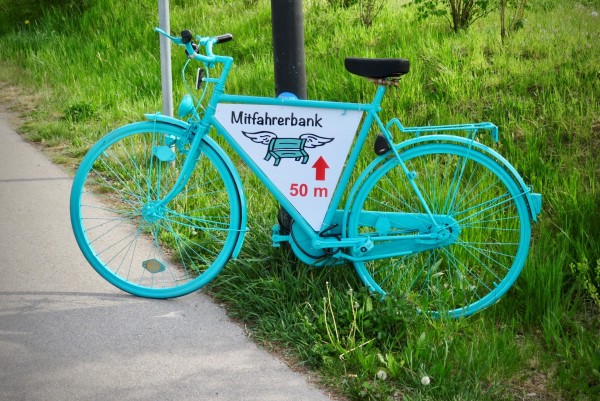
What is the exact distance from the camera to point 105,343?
3898mm

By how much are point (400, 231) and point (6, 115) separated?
15.9ft

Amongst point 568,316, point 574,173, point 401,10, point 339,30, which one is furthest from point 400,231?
point 401,10

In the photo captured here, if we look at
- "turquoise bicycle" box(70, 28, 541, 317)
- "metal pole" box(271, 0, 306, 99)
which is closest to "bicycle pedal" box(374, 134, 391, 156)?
"turquoise bicycle" box(70, 28, 541, 317)

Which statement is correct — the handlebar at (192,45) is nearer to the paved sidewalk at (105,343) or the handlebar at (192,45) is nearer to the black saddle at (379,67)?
the black saddle at (379,67)

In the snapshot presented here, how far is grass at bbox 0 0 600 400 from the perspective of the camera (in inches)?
140

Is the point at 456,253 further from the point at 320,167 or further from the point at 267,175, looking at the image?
the point at 267,175

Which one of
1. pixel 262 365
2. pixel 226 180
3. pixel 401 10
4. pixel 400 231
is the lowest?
pixel 262 365

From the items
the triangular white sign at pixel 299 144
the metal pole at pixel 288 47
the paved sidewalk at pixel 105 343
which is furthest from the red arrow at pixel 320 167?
the paved sidewalk at pixel 105 343

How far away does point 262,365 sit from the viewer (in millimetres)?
3713

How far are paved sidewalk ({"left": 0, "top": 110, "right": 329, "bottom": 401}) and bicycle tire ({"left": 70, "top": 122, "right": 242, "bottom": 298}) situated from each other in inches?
5.8

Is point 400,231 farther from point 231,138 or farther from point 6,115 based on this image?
point 6,115

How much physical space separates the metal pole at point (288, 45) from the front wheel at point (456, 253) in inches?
27.4

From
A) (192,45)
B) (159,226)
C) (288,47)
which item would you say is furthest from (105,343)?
(288,47)

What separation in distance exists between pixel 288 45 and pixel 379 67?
61 cm
